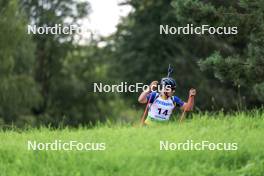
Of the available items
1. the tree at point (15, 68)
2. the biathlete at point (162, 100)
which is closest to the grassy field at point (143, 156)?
the biathlete at point (162, 100)

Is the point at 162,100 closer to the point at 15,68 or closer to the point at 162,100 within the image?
the point at 162,100

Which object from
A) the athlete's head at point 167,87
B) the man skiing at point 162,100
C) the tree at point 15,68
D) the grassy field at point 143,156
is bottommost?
the tree at point 15,68

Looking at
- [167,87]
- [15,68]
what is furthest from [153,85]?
[15,68]

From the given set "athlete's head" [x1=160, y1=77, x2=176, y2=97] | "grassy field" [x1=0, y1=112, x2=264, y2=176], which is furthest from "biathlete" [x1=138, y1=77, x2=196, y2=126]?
"grassy field" [x1=0, y1=112, x2=264, y2=176]

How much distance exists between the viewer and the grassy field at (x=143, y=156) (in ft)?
30.3

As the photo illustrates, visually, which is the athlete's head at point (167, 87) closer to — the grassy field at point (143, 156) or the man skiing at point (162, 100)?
the man skiing at point (162, 100)

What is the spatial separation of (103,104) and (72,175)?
38.8 meters

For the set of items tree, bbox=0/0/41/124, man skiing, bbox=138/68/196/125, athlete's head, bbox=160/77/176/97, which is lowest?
tree, bbox=0/0/41/124

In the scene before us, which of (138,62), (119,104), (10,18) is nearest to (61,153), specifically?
(10,18)

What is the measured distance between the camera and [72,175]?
9.16 metres

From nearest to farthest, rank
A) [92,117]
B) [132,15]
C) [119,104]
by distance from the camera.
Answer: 1. [132,15]
2. [92,117]
3. [119,104]

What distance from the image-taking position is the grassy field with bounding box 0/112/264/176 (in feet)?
30.3

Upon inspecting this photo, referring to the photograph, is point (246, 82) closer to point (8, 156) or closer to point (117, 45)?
point (8, 156)

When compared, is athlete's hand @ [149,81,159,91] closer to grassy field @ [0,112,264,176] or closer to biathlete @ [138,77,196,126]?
biathlete @ [138,77,196,126]
